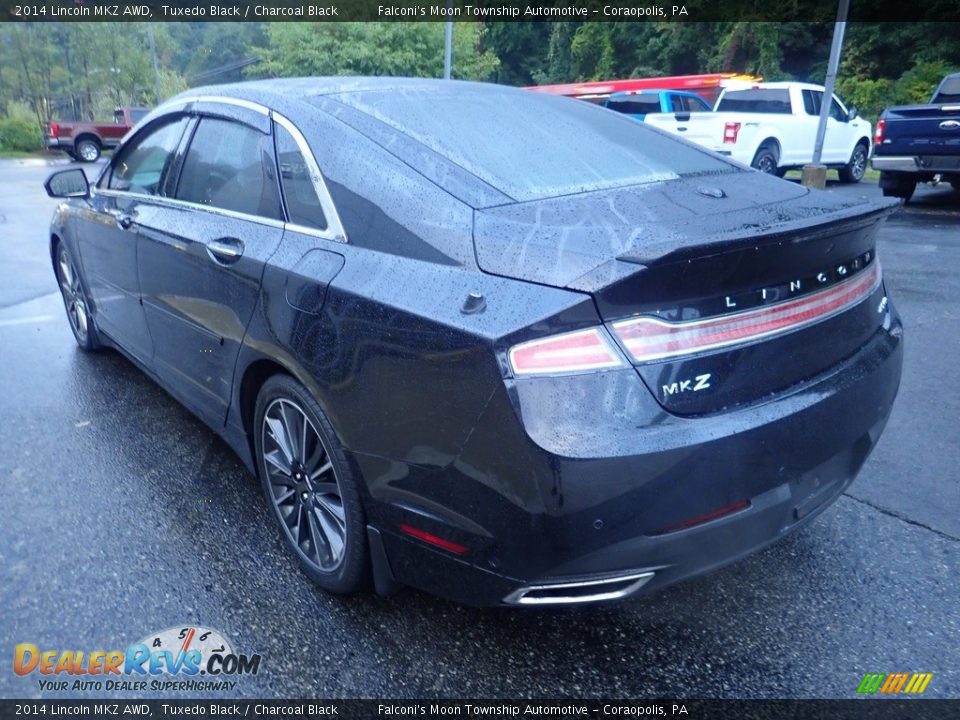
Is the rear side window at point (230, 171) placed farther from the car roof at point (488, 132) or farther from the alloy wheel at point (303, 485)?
the alloy wheel at point (303, 485)

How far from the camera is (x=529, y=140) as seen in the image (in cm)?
263

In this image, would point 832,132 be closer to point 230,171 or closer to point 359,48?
point 230,171

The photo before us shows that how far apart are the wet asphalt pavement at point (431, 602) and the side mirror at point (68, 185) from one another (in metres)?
1.37

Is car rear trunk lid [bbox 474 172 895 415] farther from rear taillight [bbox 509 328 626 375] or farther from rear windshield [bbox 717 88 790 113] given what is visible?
rear windshield [bbox 717 88 790 113]

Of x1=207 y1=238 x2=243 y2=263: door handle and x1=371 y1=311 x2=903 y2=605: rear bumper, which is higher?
x1=207 y1=238 x2=243 y2=263: door handle

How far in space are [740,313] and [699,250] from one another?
241mm

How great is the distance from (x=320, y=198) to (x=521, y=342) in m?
1.01

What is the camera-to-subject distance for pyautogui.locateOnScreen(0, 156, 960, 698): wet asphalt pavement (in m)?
2.17

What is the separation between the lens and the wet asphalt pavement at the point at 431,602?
217 cm

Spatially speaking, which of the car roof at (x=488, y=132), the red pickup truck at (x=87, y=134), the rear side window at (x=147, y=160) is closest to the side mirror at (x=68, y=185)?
the rear side window at (x=147, y=160)

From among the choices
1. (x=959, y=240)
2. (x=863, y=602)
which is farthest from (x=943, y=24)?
(x=863, y=602)

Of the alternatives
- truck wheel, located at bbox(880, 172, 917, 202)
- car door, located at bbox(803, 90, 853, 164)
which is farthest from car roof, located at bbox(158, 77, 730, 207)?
car door, located at bbox(803, 90, 853, 164)

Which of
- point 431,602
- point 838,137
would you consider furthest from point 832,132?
point 431,602

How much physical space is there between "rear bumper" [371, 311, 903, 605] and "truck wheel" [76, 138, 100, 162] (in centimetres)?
2765
